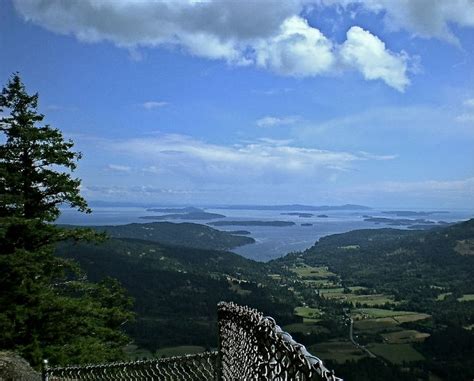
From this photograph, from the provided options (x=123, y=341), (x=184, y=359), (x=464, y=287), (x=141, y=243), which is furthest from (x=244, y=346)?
(x=141, y=243)

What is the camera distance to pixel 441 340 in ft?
276

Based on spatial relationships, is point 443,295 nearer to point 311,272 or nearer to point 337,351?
point 311,272

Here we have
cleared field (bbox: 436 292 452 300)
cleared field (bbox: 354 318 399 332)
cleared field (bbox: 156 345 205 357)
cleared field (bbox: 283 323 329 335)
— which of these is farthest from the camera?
cleared field (bbox: 436 292 452 300)

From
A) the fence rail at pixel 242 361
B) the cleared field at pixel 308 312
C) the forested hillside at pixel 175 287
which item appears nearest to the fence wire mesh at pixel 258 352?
the fence rail at pixel 242 361

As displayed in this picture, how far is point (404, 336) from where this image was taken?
89.8m

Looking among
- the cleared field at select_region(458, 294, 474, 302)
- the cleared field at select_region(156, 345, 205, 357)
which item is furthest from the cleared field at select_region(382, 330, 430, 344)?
the cleared field at select_region(458, 294, 474, 302)

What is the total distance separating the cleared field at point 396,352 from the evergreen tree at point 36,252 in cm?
6688

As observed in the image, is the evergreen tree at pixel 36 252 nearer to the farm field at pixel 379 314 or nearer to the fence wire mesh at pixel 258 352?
the fence wire mesh at pixel 258 352

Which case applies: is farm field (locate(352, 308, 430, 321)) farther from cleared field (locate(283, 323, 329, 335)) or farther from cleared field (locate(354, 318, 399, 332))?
cleared field (locate(283, 323, 329, 335))

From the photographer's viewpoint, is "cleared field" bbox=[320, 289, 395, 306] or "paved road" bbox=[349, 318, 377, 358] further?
"cleared field" bbox=[320, 289, 395, 306]

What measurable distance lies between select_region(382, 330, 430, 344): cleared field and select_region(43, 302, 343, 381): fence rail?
88223 mm

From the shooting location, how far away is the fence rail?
6.49 feet

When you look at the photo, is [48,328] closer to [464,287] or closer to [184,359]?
[184,359]

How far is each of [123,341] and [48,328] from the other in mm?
6832
